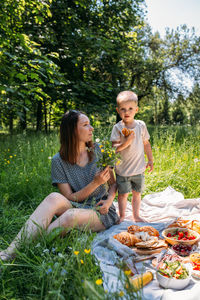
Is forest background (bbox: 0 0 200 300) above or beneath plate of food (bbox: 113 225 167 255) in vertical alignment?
above

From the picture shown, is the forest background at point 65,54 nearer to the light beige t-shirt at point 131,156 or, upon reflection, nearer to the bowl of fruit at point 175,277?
the light beige t-shirt at point 131,156

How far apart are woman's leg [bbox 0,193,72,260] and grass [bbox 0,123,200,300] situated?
0.25 feet

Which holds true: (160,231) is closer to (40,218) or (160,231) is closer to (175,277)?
(175,277)

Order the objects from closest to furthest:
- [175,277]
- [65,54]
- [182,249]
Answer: [175,277] → [182,249] → [65,54]

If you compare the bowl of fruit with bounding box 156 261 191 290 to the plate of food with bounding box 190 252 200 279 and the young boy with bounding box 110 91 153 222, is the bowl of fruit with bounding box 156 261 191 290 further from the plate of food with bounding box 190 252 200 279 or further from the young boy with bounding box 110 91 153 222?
the young boy with bounding box 110 91 153 222

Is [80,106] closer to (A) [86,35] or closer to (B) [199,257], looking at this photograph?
(A) [86,35]

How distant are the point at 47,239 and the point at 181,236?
4.33 ft

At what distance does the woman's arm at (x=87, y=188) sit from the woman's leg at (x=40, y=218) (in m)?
0.14

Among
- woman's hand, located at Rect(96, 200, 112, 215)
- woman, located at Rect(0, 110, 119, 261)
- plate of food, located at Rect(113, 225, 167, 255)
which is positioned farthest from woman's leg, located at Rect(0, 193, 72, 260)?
plate of food, located at Rect(113, 225, 167, 255)

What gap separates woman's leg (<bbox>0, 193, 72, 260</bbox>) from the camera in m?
1.92

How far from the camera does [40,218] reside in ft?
7.02

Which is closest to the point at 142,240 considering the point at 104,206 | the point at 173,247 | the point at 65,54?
the point at 173,247

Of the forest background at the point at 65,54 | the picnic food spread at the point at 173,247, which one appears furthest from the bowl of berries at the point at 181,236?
the forest background at the point at 65,54

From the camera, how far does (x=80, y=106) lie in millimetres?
7816
